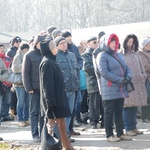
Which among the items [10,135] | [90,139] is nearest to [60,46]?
[90,139]

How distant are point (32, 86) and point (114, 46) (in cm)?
172

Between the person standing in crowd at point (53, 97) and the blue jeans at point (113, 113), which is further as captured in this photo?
the blue jeans at point (113, 113)

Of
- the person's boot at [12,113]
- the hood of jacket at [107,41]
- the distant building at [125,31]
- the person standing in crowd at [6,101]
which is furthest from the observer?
the distant building at [125,31]

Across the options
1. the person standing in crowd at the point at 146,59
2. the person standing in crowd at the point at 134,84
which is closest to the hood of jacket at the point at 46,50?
the person standing in crowd at the point at 134,84

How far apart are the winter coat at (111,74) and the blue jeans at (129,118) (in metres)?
0.78

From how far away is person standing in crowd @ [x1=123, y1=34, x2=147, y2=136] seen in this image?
882cm

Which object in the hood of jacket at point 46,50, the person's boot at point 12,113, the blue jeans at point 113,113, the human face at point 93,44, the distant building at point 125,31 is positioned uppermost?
the distant building at point 125,31

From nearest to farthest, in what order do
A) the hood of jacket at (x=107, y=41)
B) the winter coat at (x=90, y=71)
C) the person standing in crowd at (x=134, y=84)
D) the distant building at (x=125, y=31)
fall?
the hood of jacket at (x=107, y=41) → the person standing in crowd at (x=134, y=84) → the winter coat at (x=90, y=71) → the distant building at (x=125, y=31)

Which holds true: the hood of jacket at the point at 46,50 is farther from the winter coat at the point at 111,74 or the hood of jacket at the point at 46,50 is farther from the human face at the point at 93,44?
the human face at the point at 93,44

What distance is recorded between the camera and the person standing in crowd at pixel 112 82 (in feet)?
26.5

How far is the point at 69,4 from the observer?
76.4 meters

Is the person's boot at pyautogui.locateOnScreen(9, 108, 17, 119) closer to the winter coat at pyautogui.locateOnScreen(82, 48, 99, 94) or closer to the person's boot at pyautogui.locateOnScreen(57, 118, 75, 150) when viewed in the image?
the winter coat at pyautogui.locateOnScreen(82, 48, 99, 94)

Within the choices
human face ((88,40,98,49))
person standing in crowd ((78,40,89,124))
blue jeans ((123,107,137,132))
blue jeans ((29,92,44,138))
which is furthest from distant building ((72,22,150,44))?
blue jeans ((29,92,44,138))

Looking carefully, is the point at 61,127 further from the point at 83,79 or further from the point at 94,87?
the point at 83,79
